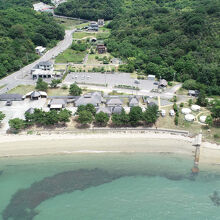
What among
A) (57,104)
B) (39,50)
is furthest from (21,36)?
(57,104)

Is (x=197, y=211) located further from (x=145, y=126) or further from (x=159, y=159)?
(x=145, y=126)

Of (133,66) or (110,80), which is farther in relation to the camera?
(133,66)

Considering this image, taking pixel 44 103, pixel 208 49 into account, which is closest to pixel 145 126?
pixel 44 103

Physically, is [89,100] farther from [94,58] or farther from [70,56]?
[70,56]

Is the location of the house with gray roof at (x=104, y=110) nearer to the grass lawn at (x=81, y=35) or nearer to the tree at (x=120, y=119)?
the tree at (x=120, y=119)

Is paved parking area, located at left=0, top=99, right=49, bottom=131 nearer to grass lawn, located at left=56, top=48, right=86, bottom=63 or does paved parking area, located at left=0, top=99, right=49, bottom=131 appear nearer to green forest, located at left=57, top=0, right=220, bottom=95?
grass lawn, located at left=56, top=48, right=86, bottom=63

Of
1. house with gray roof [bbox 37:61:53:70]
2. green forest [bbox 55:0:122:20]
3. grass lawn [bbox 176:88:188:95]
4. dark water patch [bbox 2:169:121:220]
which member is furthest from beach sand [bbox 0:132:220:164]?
green forest [bbox 55:0:122:20]
